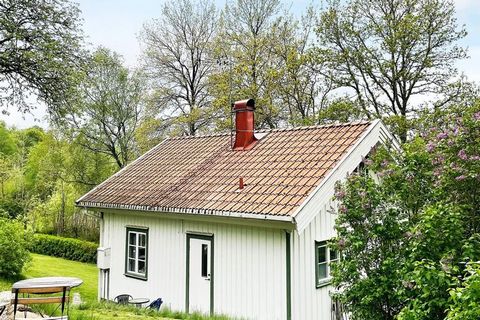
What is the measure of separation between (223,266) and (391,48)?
13315 millimetres

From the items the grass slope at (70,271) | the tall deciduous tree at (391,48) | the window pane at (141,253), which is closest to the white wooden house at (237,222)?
the window pane at (141,253)

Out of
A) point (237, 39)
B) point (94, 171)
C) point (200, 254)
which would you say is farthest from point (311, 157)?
point (94, 171)

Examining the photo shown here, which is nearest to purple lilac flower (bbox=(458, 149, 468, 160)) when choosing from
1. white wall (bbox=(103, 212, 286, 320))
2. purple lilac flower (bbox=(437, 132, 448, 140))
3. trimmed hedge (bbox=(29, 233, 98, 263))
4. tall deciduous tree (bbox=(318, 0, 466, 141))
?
purple lilac flower (bbox=(437, 132, 448, 140))

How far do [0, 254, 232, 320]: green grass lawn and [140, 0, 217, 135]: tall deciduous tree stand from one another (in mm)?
10111

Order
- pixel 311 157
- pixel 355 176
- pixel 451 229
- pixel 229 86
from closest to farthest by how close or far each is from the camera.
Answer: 1. pixel 451 229
2. pixel 355 176
3. pixel 311 157
4. pixel 229 86

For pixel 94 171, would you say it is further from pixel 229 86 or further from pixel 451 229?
pixel 451 229

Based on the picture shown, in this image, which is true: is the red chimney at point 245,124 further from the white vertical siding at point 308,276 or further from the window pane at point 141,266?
the window pane at point 141,266

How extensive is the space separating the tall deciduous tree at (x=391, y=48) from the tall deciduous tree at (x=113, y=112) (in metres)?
12.2

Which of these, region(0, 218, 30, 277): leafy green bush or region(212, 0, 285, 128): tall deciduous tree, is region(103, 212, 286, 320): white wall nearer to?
region(0, 218, 30, 277): leafy green bush

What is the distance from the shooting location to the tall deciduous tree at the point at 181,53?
2622cm

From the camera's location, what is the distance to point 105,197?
12.7 metres

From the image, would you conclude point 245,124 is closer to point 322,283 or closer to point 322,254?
point 322,254

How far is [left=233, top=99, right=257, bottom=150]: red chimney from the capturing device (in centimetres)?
1255

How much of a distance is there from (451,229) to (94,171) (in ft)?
78.9
